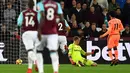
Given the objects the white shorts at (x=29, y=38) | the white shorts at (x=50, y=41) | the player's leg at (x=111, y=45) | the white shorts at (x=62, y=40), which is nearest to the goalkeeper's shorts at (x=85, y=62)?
the player's leg at (x=111, y=45)

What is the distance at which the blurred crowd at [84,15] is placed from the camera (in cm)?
2405

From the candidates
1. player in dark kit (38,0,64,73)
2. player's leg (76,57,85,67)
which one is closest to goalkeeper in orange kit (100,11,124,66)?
player's leg (76,57,85,67)

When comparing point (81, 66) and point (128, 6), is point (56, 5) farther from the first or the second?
point (128, 6)

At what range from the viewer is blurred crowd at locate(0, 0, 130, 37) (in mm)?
24047

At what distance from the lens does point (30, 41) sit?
15586mm

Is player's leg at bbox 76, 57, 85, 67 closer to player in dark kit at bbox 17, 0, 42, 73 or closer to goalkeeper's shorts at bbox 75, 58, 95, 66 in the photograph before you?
goalkeeper's shorts at bbox 75, 58, 95, 66

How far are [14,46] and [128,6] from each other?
18.9 feet

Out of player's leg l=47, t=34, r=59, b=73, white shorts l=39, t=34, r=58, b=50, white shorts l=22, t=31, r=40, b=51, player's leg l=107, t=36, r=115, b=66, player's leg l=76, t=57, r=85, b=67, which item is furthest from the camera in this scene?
player's leg l=107, t=36, r=115, b=66

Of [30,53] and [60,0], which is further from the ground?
[60,0]

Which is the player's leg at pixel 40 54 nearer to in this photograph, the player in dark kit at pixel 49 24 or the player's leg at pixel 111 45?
the player in dark kit at pixel 49 24

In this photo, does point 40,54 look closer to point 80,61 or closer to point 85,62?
point 80,61

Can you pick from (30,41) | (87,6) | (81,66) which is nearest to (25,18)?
(30,41)

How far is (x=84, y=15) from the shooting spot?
977 inches

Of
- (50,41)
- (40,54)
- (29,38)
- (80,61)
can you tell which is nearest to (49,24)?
(50,41)
